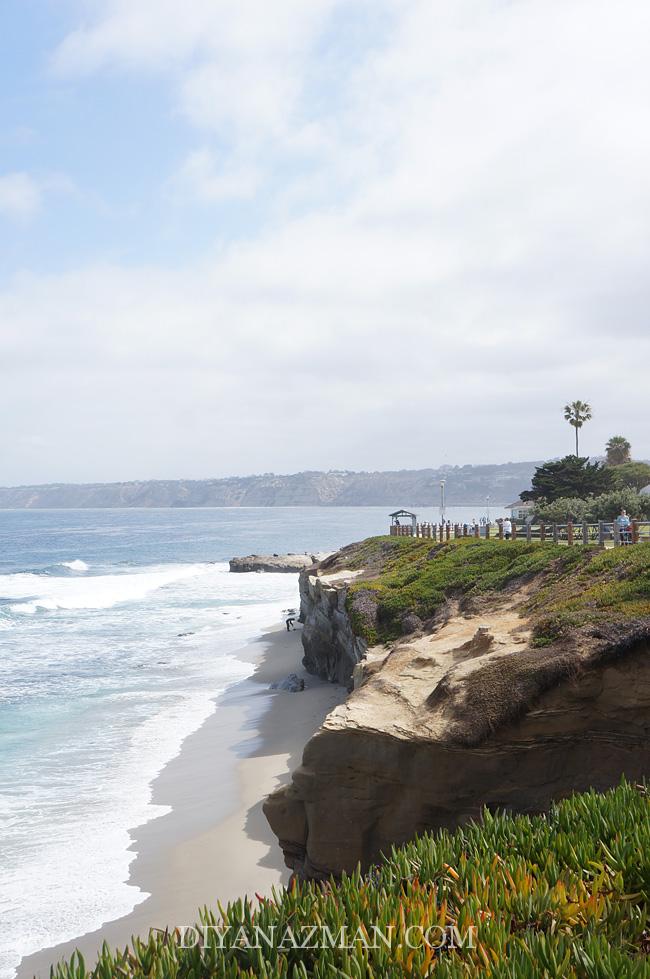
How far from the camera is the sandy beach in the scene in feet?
38.9

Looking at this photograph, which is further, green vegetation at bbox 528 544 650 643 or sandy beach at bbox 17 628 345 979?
green vegetation at bbox 528 544 650 643

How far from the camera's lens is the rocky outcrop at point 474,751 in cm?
1108

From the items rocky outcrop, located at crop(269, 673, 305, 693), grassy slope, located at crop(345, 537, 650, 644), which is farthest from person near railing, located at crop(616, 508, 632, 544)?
rocky outcrop, located at crop(269, 673, 305, 693)

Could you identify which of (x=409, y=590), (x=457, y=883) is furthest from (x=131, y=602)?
(x=457, y=883)

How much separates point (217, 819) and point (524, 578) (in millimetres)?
10471

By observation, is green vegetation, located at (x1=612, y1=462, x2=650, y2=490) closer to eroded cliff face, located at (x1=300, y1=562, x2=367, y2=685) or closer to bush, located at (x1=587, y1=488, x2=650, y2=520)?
bush, located at (x1=587, y1=488, x2=650, y2=520)

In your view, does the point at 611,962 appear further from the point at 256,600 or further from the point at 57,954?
the point at 256,600

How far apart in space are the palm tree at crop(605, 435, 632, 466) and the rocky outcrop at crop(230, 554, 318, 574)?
33.3 metres

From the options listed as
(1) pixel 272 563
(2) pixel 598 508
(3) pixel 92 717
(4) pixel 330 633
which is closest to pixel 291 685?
(4) pixel 330 633

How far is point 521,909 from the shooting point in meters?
5.20

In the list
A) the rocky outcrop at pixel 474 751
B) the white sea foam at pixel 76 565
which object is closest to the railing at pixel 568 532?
the rocky outcrop at pixel 474 751

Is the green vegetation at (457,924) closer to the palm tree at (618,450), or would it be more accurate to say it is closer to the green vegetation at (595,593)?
the green vegetation at (595,593)

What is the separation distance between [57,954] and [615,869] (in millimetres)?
8536

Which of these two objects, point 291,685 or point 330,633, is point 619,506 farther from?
point 291,685
